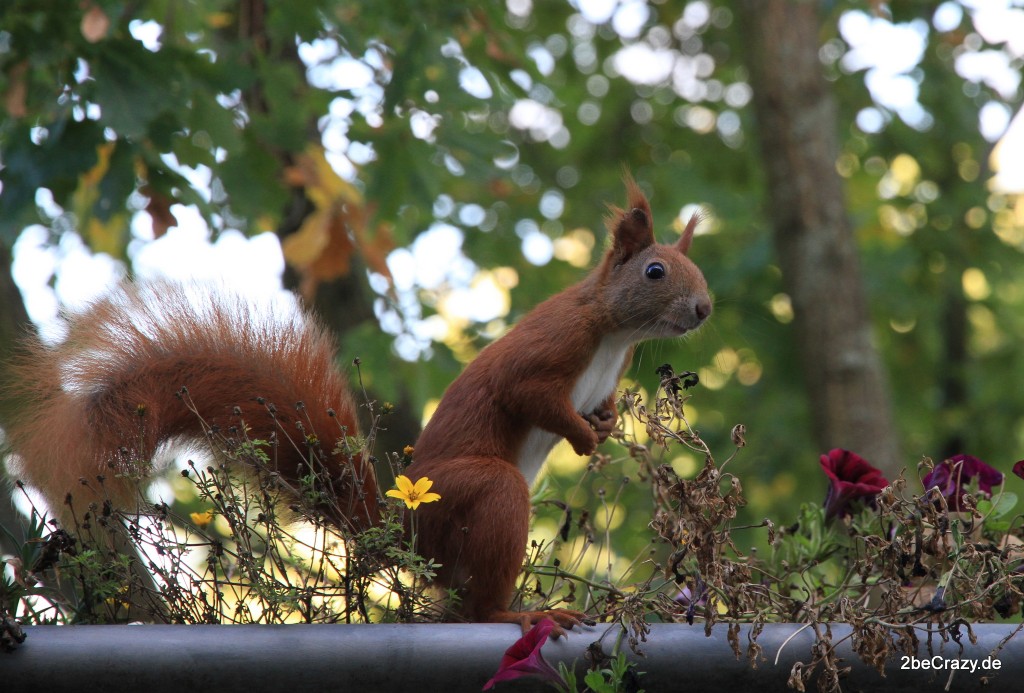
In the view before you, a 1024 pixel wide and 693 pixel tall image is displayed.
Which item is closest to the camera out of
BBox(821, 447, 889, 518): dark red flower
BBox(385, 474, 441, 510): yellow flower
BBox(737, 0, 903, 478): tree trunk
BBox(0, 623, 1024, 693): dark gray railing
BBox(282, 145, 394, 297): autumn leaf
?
BBox(0, 623, 1024, 693): dark gray railing

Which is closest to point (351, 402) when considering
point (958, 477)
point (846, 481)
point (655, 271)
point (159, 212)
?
point (655, 271)

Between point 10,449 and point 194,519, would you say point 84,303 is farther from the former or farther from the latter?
point 194,519

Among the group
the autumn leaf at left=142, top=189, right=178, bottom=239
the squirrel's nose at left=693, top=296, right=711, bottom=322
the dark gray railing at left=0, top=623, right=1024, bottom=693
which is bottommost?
the dark gray railing at left=0, top=623, right=1024, bottom=693

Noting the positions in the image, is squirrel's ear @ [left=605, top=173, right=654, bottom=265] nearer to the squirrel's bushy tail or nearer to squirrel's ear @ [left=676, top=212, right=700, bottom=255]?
squirrel's ear @ [left=676, top=212, right=700, bottom=255]

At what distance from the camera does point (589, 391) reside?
159 centimetres

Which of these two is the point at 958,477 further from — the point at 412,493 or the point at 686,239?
the point at 412,493

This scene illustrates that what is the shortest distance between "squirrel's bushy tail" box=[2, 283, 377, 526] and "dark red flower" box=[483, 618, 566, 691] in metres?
0.33

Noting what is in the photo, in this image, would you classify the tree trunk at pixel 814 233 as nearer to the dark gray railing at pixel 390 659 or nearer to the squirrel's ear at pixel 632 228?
the squirrel's ear at pixel 632 228

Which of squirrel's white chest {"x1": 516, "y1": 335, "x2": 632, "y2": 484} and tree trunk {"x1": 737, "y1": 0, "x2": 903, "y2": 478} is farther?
tree trunk {"x1": 737, "y1": 0, "x2": 903, "y2": 478}

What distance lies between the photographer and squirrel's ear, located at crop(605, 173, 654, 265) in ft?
5.16

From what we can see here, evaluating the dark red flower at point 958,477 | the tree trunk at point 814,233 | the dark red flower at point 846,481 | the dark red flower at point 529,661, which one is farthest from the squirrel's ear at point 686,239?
the tree trunk at point 814,233

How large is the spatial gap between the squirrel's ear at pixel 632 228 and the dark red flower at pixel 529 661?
2.31 ft

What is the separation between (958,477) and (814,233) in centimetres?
209

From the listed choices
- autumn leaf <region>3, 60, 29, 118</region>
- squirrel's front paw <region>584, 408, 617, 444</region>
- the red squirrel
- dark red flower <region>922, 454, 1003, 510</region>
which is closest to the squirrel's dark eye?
the red squirrel
